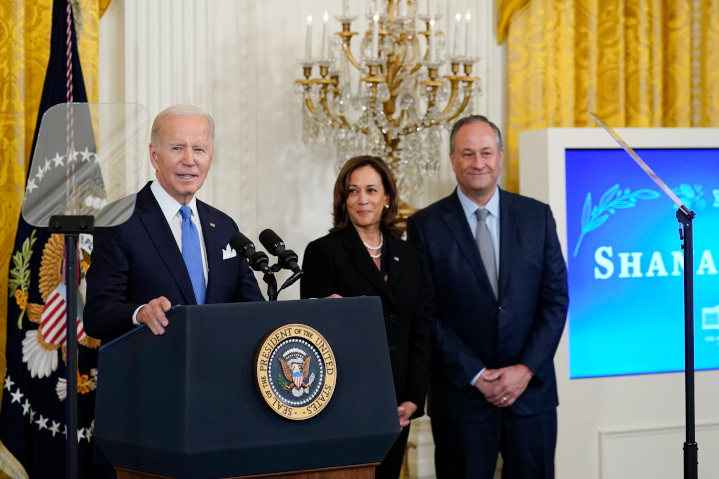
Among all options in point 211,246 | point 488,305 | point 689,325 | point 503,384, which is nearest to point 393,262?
point 488,305

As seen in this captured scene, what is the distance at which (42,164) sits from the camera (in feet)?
7.25

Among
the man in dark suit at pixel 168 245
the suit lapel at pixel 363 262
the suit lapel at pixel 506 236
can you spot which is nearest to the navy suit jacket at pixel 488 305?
the suit lapel at pixel 506 236

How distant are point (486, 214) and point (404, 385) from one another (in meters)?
0.70

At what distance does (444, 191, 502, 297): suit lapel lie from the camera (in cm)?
320

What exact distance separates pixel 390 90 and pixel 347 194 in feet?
3.30

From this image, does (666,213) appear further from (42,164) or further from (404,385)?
(42,164)

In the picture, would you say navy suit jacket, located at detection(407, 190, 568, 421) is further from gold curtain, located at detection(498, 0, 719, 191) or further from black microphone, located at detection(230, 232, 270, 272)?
gold curtain, located at detection(498, 0, 719, 191)

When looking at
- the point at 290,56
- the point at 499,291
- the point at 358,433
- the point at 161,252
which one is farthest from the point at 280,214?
the point at 358,433

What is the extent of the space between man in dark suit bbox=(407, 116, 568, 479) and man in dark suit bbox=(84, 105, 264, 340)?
3.44 ft

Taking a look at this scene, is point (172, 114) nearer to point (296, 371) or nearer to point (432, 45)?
point (296, 371)

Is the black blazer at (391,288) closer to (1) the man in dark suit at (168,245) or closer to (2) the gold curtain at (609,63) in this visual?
(1) the man in dark suit at (168,245)

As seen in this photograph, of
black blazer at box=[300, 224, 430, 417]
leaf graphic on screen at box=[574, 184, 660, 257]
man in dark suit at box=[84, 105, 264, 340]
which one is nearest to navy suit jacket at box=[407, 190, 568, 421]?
black blazer at box=[300, 224, 430, 417]

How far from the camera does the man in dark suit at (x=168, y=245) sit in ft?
7.27

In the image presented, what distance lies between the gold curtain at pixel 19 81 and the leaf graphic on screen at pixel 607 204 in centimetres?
225
